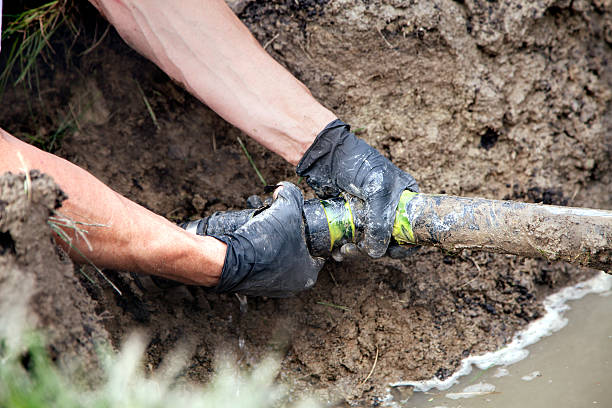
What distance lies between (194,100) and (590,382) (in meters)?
1.78

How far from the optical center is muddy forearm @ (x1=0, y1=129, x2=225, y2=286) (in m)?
1.50

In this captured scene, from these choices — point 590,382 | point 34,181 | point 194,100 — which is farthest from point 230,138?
point 590,382

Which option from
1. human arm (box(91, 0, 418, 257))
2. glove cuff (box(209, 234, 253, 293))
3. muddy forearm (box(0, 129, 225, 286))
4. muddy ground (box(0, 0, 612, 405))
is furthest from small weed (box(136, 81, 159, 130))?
glove cuff (box(209, 234, 253, 293))

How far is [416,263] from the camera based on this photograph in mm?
2031

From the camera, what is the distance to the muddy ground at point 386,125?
2.02 metres

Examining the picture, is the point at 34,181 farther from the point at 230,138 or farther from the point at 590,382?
the point at 590,382

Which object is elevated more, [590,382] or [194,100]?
[194,100]

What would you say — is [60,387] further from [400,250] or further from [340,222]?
[400,250]

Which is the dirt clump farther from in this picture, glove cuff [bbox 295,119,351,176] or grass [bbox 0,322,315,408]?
glove cuff [bbox 295,119,351,176]

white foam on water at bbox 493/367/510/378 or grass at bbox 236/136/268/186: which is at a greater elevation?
grass at bbox 236/136/268/186

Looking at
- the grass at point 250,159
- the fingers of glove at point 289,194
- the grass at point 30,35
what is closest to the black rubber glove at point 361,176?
the fingers of glove at point 289,194

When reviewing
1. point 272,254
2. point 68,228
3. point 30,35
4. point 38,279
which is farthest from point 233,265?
point 30,35

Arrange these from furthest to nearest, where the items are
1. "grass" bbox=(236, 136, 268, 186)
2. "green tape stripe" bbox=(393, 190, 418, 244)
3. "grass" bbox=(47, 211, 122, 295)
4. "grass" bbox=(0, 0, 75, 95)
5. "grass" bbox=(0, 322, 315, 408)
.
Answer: "grass" bbox=(236, 136, 268, 186) < "grass" bbox=(0, 0, 75, 95) < "green tape stripe" bbox=(393, 190, 418, 244) < "grass" bbox=(47, 211, 122, 295) < "grass" bbox=(0, 322, 315, 408)

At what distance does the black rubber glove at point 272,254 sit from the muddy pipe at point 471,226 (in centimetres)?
7
